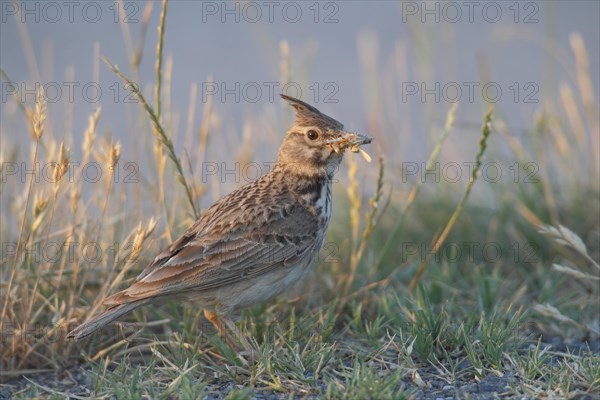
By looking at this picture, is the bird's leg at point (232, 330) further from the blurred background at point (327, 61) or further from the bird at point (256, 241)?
the blurred background at point (327, 61)

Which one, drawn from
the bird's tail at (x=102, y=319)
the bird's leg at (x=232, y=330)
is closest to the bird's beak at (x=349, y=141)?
the bird's leg at (x=232, y=330)

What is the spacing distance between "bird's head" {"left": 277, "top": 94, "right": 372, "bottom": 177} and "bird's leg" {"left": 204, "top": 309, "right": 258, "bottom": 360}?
1.11m

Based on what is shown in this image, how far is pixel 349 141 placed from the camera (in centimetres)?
553

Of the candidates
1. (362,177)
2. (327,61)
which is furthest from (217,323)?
(327,61)

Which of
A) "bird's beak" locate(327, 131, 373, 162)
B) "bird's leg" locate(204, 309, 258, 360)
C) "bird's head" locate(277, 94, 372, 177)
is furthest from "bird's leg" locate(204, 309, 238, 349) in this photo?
"bird's beak" locate(327, 131, 373, 162)

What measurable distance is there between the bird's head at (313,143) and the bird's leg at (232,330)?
111 centimetres

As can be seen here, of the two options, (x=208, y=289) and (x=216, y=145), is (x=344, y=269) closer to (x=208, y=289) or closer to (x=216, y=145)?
(x=208, y=289)

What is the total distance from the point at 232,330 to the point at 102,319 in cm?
81

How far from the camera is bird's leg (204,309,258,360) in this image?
4953mm

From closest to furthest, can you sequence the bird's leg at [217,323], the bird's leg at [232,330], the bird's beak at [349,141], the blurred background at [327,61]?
the bird's leg at [232,330] < the bird's leg at [217,323] < the bird's beak at [349,141] < the blurred background at [327,61]

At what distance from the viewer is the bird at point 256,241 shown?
16.5 ft

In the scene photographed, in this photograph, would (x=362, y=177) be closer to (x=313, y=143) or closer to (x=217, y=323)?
(x=313, y=143)

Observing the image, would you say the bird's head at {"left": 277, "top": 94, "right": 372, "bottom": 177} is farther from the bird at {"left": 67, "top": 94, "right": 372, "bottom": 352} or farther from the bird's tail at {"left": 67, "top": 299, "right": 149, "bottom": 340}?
the bird's tail at {"left": 67, "top": 299, "right": 149, "bottom": 340}

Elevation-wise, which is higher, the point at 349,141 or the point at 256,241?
the point at 349,141
